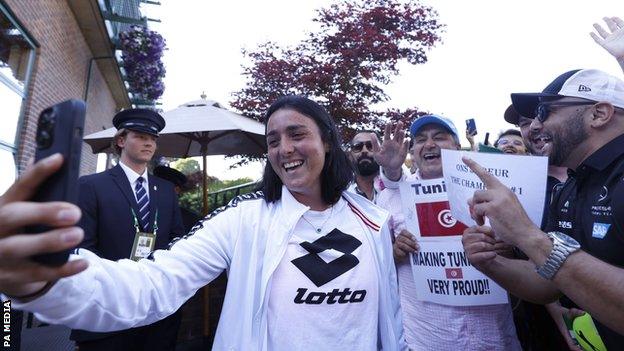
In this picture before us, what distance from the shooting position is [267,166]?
2.15m

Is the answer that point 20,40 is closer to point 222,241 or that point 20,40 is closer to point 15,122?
point 15,122

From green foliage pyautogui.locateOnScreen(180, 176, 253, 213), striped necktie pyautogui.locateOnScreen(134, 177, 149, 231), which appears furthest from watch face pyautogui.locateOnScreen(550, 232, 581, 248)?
green foliage pyautogui.locateOnScreen(180, 176, 253, 213)

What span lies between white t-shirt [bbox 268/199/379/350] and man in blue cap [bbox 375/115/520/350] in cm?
78

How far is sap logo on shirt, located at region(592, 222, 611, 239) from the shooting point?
1549mm

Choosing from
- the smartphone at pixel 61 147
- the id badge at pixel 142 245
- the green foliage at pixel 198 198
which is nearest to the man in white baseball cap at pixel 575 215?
the smartphone at pixel 61 147

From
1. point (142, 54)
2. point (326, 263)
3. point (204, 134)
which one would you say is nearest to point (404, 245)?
point (326, 263)

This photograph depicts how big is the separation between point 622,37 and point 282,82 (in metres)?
7.45

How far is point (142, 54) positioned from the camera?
9477mm

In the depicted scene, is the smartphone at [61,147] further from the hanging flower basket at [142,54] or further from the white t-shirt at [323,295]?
the hanging flower basket at [142,54]

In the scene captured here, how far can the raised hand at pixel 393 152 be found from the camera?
2828 millimetres

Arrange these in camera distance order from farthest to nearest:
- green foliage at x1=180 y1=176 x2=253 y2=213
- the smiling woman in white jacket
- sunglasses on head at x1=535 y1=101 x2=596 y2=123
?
1. green foliage at x1=180 y1=176 x2=253 y2=213
2. sunglasses on head at x1=535 y1=101 x2=596 y2=123
3. the smiling woman in white jacket

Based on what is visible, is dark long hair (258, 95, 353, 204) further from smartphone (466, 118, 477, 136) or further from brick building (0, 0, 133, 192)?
brick building (0, 0, 133, 192)

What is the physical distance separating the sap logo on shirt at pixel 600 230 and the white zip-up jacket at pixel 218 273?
35.2 inches

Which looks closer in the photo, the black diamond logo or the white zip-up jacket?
the white zip-up jacket
